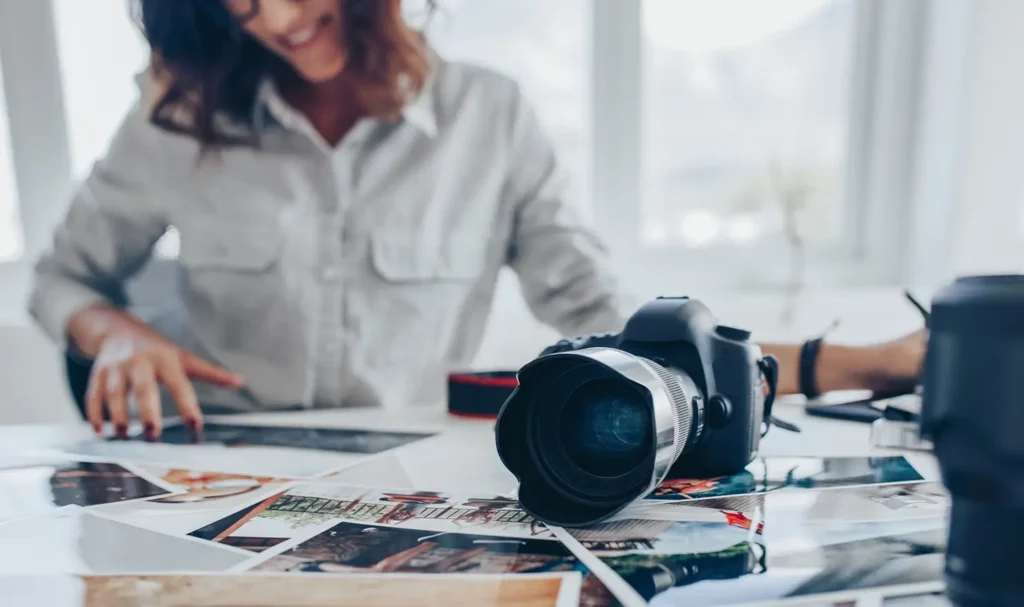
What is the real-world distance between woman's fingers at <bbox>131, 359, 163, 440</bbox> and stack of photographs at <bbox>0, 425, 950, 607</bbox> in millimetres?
133

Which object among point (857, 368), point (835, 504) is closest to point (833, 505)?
point (835, 504)

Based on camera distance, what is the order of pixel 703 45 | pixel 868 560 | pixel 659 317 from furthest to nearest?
1. pixel 703 45
2. pixel 659 317
3. pixel 868 560

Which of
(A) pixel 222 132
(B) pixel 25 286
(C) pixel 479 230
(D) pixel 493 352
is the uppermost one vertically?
(A) pixel 222 132

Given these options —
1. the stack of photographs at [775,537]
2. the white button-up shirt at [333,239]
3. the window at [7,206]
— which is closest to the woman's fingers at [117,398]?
the white button-up shirt at [333,239]

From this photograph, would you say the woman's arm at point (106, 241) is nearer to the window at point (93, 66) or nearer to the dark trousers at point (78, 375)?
the dark trousers at point (78, 375)

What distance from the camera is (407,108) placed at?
0.92 metres

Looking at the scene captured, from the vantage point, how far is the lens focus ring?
375mm

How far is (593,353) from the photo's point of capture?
359 mm

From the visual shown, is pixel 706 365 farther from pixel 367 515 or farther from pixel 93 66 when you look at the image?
pixel 93 66

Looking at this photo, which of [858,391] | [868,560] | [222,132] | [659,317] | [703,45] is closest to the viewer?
[868,560]

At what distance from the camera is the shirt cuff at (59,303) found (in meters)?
0.83

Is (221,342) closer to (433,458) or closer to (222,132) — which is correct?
(222,132)

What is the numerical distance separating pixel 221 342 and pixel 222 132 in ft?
0.90

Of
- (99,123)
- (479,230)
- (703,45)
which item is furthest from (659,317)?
(99,123)
